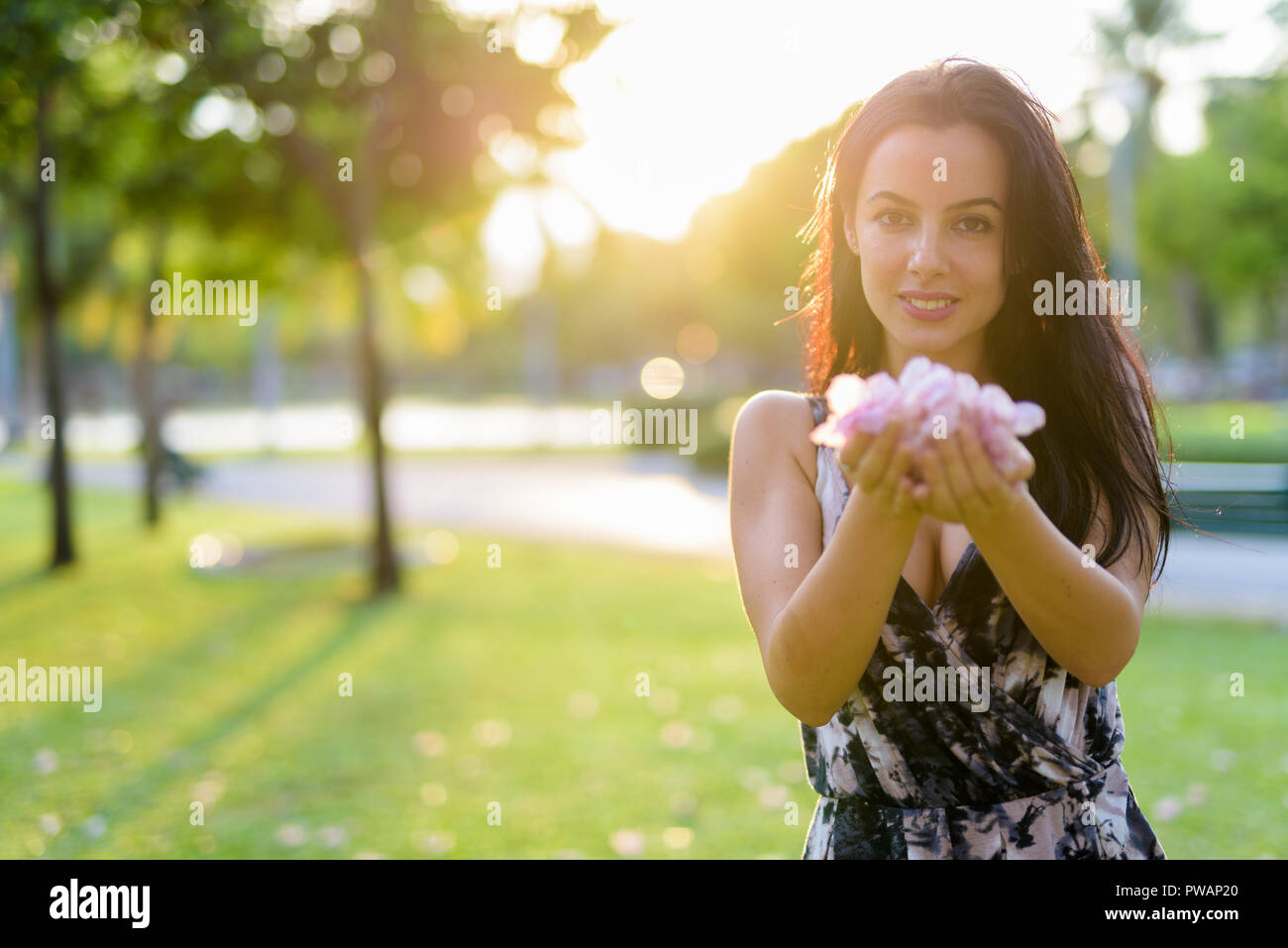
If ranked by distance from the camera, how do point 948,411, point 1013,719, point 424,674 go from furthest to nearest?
point 424,674 → point 1013,719 → point 948,411

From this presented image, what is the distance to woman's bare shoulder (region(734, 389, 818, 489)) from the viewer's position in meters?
1.83

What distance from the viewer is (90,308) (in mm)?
26078

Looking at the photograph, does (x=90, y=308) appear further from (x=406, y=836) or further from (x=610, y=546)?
(x=406, y=836)

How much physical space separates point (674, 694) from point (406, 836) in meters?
2.75

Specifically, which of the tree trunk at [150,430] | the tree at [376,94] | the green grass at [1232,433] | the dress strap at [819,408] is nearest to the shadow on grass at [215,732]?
the tree at [376,94]

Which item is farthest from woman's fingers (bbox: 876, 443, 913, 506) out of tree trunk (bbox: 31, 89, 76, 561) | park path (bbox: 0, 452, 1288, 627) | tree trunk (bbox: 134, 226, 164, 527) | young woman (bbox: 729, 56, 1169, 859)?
tree trunk (bbox: 134, 226, 164, 527)

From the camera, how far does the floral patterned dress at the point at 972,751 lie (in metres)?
1.71

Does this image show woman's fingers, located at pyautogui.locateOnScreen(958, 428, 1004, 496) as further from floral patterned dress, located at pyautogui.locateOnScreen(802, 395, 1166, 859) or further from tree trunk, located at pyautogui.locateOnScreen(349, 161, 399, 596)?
tree trunk, located at pyautogui.locateOnScreen(349, 161, 399, 596)

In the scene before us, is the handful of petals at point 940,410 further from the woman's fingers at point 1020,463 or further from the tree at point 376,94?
the tree at point 376,94

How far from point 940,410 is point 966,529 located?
36 centimetres

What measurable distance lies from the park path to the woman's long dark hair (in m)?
5.87

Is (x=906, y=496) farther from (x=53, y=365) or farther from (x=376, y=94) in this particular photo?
(x=53, y=365)

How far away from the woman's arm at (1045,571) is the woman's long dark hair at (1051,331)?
0.08 metres
